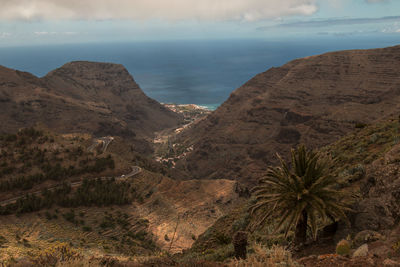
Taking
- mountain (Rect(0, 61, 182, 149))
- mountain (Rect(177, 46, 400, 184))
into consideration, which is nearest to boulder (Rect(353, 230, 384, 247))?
mountain (Rect(177, 46, 400, 184))

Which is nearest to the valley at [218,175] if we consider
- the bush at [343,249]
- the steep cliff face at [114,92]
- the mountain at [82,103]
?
the bush at [343,249]

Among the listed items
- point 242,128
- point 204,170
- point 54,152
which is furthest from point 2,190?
point 242,128

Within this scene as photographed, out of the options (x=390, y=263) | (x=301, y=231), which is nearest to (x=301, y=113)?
(x=301, y=231)

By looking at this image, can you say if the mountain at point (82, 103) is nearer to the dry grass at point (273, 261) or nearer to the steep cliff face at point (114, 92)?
the steep cliff face at point (114, 92)

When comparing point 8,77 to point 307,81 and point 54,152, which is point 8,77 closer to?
point 54,152

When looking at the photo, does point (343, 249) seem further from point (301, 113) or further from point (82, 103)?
point (82, 103)

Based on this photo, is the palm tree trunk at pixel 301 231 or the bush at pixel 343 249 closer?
the bush at pixel 343 249

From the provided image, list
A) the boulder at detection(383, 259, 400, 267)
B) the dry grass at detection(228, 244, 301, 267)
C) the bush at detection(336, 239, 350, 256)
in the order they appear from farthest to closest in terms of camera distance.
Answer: the bush at detection(336, 239, 350, 256) < the dry grass at detection(228, 244, 301, 267) < the boulder at detection(383, 259, 400, 267)

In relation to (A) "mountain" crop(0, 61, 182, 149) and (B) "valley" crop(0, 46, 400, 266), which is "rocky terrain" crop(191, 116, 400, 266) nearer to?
(B) "valley" crop(0, 46, 400, 266)
